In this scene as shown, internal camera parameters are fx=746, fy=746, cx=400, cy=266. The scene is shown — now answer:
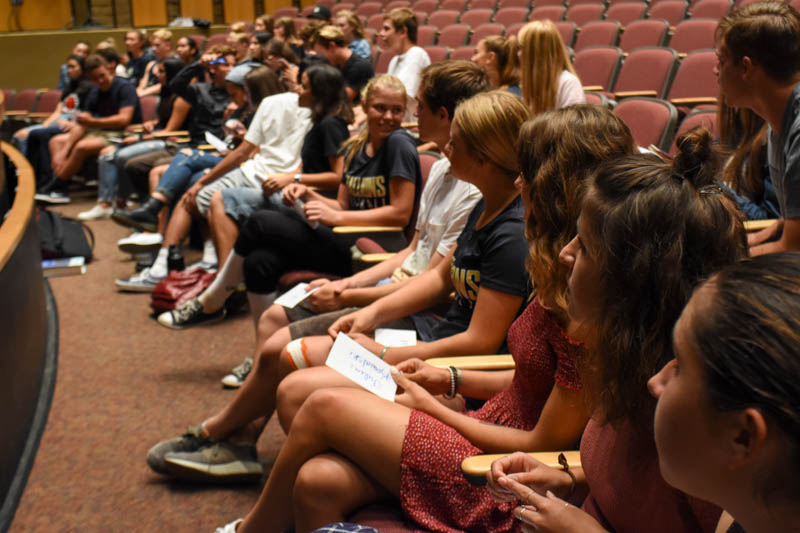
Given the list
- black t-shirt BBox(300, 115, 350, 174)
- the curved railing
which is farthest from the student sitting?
black t-shirt BBox(300, 115, 350, 174)

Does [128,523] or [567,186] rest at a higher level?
[567,186]

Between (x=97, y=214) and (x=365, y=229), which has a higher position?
(x=365, y=229)

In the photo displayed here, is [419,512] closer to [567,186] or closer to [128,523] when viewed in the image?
[567,186]

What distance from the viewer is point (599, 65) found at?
4.34 m

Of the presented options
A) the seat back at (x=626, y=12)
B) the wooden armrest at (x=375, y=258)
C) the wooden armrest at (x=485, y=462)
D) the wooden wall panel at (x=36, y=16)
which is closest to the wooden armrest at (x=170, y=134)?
the wooden armrest at (x=375, y=258)

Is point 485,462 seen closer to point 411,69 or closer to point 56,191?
Result: point 411,69

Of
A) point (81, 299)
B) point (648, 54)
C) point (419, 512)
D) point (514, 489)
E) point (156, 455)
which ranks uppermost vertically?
point (648, 54)

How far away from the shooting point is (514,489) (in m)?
1.00

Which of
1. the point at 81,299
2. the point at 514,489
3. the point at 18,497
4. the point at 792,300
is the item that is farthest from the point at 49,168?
the point at 792,300

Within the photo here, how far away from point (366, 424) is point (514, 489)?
35 centimetres

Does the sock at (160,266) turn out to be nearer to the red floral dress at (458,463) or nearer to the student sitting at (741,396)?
the red floral dress at (458,463)

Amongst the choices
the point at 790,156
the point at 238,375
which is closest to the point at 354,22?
the point at 238,375

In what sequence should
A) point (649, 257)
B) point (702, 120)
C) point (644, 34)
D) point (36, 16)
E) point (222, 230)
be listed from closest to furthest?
point (649, 257) → point (702, 120) → point (222, 230) → point (644, 34) → point (36, 16)

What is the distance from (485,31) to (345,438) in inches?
196
